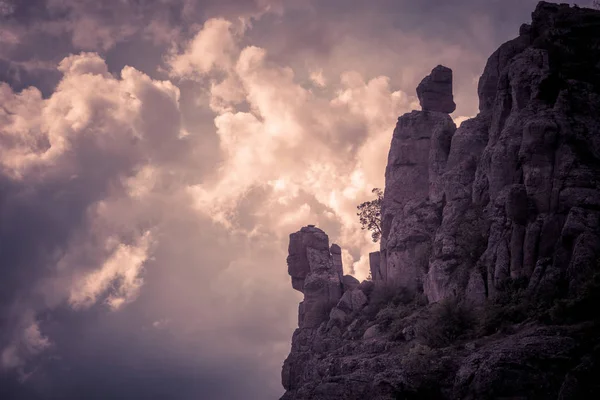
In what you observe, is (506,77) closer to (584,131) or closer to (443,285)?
(584,131)

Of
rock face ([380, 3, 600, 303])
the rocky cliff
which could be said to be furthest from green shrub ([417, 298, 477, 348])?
rock face ([380, 3, 600, 303])

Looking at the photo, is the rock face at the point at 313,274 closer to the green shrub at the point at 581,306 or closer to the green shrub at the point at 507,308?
the green shrub at the point at 507,308

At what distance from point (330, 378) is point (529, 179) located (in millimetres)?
27861

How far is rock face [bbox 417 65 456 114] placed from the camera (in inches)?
3962

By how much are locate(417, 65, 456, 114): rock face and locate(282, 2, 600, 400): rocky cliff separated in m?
4.12

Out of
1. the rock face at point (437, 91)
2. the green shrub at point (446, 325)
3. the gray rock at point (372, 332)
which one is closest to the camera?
the green shrub at point (446, 325)

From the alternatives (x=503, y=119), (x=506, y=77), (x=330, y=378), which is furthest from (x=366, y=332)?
(x=506, y=77)

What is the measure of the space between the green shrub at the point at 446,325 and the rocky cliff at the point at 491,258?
0.14 m

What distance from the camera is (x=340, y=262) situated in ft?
359

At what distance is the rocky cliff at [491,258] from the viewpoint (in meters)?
43.1

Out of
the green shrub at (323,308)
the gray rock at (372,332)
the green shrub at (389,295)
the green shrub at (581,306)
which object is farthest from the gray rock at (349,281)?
the green shrub at (581,306)

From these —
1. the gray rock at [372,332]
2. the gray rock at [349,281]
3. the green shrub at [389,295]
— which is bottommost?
the gray rock at [372,332]

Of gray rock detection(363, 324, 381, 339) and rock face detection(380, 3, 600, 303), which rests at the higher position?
rock face detection(380, 3, 600, 303)

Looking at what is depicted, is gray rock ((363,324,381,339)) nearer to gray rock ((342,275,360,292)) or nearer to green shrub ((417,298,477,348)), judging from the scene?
green shrub ((417,298,477,348))
